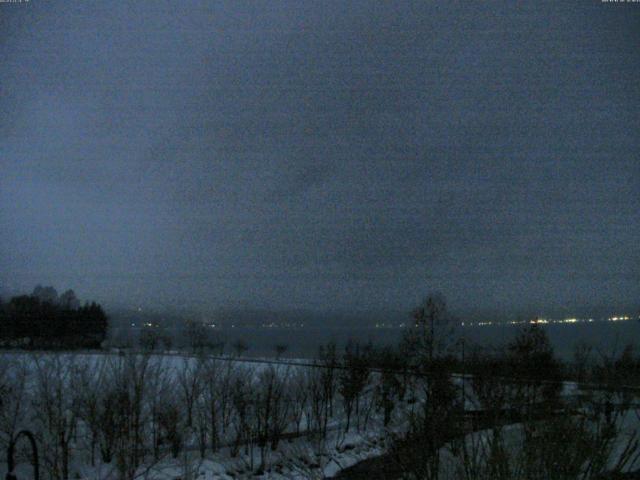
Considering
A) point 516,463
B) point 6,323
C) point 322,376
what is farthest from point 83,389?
point 6,323

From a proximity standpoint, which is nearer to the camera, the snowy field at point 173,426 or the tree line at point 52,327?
the snowy field at point 173,426

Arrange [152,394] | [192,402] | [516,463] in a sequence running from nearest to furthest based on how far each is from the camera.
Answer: [516,463], [152,394], [192,402]

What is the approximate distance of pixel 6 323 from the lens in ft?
208

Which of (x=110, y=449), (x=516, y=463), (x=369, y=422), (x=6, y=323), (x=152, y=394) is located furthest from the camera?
(x=6, y=323)

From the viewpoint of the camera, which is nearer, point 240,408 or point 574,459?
point 574,459

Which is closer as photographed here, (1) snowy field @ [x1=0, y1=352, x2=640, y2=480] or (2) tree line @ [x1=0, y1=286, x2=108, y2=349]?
(1) snowy field @ [x1=0, y1=352, x2=640, y2=480]

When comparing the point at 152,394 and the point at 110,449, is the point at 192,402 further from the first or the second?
Result: the point at 110,449

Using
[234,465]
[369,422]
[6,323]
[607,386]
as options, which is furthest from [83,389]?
[6,323]

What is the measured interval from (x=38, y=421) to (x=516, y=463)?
20.9m

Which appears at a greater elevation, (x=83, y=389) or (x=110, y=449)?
(x=83, y=389)

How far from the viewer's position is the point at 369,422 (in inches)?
1144

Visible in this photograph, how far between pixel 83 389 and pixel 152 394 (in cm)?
271

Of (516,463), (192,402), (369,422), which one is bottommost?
(369,422)

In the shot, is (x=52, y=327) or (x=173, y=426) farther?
(x=52, y=327)
